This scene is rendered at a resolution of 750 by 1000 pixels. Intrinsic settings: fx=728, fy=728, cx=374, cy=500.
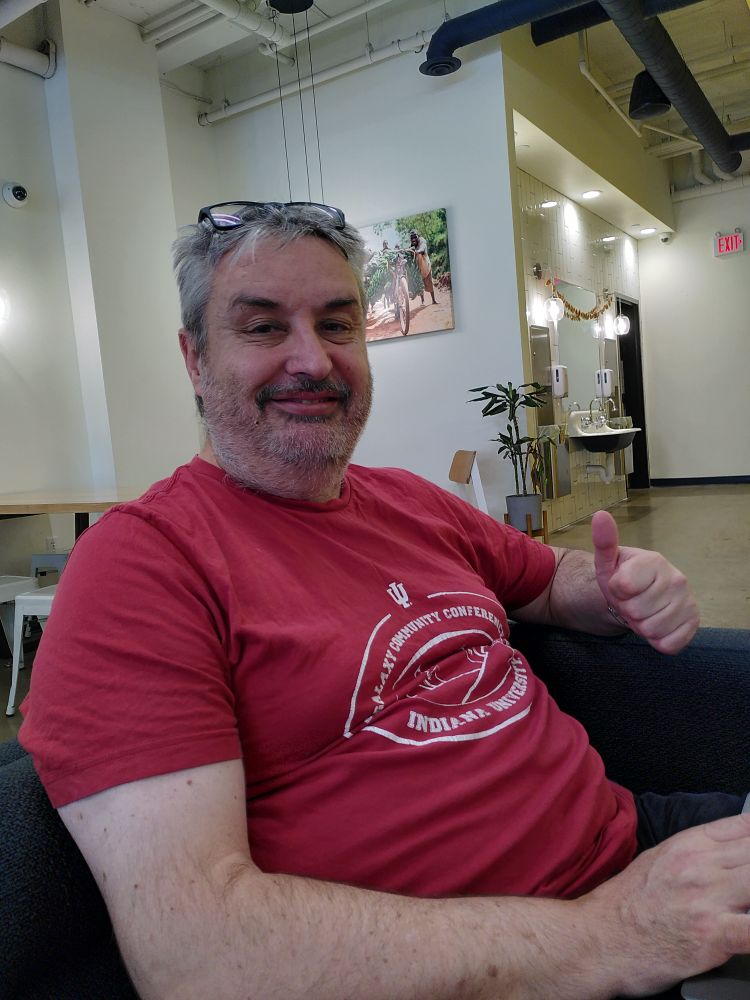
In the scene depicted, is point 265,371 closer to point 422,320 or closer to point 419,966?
point 419,966

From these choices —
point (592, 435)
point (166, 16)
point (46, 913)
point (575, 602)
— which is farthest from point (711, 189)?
point (46, 913)

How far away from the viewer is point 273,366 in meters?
1.09

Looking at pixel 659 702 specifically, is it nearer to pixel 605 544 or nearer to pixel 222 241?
pixel 605 544

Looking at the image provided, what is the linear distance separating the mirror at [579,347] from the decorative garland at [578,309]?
4cm

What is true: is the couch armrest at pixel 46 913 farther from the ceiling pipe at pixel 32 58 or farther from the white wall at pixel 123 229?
the ceiling pipe at pixel 32 58

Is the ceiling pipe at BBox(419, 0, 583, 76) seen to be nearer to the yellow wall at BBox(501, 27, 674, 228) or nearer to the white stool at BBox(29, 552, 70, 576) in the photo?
the yellow wall at BBox(501, 27, 674, 228)

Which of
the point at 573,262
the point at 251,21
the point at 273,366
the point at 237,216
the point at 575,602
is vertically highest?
the point at 251,21

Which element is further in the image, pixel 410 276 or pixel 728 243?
pixel 728 243

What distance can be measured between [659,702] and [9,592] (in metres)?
3.32

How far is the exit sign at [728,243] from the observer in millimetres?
8913

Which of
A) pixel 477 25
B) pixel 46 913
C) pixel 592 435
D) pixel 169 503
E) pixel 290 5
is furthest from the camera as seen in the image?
pixel 592 435

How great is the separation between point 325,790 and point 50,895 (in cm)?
29

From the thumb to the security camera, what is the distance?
5138 millimetres

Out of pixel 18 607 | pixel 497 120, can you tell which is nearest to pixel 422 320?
pixel 497 120
